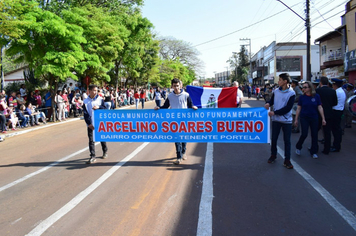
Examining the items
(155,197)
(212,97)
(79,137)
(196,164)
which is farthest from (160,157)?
(79,137)

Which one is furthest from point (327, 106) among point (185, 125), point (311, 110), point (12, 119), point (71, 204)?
point (12, 119)

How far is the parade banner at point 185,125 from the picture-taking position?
627cm

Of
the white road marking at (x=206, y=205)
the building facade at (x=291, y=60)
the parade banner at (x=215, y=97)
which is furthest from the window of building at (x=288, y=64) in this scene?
the white road marking at (x=206, y=205)

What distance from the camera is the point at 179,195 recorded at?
4.75 metres

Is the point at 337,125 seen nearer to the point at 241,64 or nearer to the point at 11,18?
the point at 11,18

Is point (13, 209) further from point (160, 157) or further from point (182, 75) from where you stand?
point (182, 75)

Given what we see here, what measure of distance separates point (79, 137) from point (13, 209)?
22.9ft

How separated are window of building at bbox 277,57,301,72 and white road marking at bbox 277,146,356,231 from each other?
5148cm

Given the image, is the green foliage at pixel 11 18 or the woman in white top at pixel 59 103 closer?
the green foliage at pixel 11 18

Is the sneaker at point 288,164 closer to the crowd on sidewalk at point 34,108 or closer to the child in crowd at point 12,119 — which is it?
the crowd on sidewalk at point 34,108

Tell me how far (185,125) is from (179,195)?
7.08ft

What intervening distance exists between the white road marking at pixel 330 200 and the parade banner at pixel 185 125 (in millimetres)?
1048

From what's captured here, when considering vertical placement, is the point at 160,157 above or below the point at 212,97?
below

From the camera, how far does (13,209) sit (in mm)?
4484
